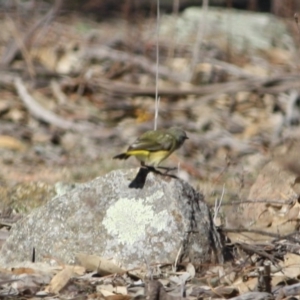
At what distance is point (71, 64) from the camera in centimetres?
1266

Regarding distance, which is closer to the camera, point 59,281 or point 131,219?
point 59,281

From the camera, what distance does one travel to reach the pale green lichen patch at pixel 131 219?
4703mm

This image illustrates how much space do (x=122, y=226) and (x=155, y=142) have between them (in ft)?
2.74

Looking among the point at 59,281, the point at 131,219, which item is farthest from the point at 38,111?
the point at 59,281

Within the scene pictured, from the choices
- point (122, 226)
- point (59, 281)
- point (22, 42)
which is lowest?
point (22, 42)

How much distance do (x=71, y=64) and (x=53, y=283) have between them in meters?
8.36

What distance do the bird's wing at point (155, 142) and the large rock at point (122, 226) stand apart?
0.51 meters

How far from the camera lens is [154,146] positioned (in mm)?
5414

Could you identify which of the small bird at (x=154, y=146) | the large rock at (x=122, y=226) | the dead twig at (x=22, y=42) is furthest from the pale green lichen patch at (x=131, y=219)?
the dead twig at (x=22, y=42)

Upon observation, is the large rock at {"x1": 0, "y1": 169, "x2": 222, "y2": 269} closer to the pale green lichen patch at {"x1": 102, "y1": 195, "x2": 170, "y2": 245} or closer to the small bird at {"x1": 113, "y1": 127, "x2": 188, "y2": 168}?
the pale green lichen patch at {"x1": 102, "y1": 195, "x2": 170, "y2": 245}

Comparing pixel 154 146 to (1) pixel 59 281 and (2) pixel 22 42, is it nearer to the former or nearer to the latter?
(1) pixel 59 281

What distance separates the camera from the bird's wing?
17.7 ft

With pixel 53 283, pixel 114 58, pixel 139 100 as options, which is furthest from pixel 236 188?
pixel 114 58

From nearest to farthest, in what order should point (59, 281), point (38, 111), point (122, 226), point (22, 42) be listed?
point (59, 281) < point (122, 226) < point (38, 111) < point (22, 42)
